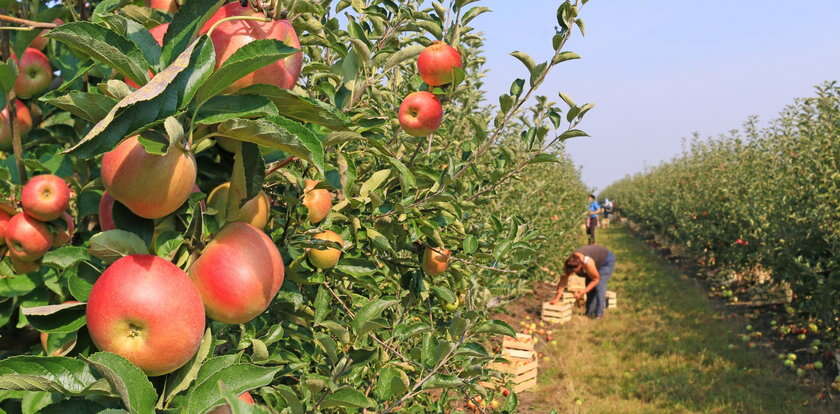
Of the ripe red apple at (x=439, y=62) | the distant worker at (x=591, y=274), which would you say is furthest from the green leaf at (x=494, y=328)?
the distant worker at (x=591, y=274)

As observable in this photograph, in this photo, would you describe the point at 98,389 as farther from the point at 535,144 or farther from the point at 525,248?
the point at 535,144

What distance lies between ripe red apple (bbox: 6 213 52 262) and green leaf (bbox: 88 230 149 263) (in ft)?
1.97

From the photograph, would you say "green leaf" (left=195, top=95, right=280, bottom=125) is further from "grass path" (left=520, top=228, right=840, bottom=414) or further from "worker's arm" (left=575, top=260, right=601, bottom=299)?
"worker's arm" (left=575, top=260, right=601, bottom=299)

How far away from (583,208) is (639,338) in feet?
32.3

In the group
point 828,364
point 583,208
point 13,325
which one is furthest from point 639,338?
point 583,208

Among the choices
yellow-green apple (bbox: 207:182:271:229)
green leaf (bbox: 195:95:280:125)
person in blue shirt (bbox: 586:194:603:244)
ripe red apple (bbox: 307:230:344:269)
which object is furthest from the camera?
person in blue shirt (bbox: 586:194:603:244)

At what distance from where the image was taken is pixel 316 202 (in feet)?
5.17

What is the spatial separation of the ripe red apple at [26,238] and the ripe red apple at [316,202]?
60 centimetres

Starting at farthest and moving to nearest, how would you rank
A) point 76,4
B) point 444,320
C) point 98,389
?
point 444,320, point 76,4, point 98,389

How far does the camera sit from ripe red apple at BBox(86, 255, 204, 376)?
2.38ft

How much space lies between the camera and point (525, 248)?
202cm

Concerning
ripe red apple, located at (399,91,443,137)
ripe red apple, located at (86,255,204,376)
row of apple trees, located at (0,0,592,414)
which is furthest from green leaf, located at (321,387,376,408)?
ripe red apple, located at (399,91,443,137)

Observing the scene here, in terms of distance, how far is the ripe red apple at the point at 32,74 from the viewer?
1.39m

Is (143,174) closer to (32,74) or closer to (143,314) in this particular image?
(143,314)
